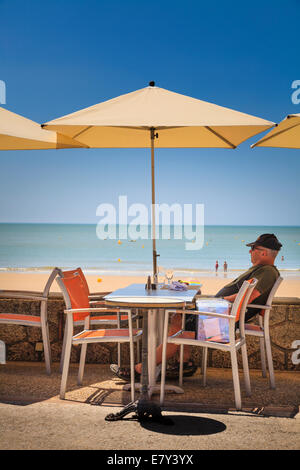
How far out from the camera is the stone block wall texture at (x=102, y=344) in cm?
539

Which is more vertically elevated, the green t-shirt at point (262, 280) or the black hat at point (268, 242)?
the black hat at point (268, 242)

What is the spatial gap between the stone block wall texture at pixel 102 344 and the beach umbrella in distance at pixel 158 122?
964 millimetres

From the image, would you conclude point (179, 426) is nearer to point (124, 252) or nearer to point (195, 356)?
point (195, 356)

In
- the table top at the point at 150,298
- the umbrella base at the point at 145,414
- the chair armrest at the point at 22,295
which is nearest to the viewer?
the umbrella base at the point at 145,414

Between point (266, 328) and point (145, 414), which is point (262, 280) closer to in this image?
point (266, 328)

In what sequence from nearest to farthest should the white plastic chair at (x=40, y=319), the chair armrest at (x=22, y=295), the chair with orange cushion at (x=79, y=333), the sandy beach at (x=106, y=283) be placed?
the chair with orange cushion at (x=79, y=333)
the white plastic chair at (x=40, y=319)
the chair armrest at (x=22, y=295)
the sandy beach at (x=106, y=283)

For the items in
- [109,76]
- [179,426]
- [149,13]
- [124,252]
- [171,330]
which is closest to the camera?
[179,426]

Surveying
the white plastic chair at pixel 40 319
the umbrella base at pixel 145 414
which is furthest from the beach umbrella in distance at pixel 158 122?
the umbrella base at pixel 145 414

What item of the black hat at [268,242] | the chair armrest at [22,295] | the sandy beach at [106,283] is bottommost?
the sandy beach at [106,283]

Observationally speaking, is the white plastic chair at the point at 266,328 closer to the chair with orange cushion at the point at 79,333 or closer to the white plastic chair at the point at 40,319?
the chair with orange cushion at the point at 79,333

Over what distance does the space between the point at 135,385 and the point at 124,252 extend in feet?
132

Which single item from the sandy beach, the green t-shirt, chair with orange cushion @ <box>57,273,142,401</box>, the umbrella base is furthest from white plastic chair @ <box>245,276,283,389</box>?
the sandy beach
